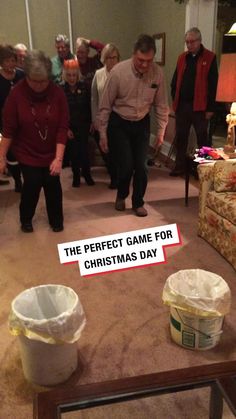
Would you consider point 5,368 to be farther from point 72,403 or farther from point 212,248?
point 212,248

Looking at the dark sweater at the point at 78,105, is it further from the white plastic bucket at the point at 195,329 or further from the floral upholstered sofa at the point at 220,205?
the white plastic bucket at the point at 195,329

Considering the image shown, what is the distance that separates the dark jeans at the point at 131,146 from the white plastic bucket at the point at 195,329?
156 centimetres

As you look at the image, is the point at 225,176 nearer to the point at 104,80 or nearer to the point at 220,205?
the point at 220,205

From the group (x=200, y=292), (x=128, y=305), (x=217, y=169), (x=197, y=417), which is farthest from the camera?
(x=217, y=169)

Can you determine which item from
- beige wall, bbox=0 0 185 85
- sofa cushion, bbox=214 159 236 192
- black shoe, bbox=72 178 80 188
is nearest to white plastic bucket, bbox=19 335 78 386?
sofa cushion, bbox=214 159 236 192

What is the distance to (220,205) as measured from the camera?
7.76ft

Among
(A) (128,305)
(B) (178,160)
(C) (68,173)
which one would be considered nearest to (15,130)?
(A) (128,305)

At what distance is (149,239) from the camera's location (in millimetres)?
2070

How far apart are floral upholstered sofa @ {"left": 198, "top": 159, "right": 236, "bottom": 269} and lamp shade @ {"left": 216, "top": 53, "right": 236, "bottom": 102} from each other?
55 cm

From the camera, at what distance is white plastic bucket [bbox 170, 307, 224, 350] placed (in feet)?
5.26

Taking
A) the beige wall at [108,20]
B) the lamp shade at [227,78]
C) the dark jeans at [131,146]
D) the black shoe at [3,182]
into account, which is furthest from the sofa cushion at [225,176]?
the beige wall at [108,20]

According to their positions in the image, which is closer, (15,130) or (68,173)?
(15,130)

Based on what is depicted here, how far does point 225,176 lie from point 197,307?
109cm

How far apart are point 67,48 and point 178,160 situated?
1672 mm
